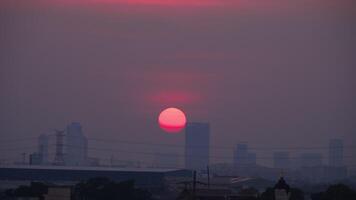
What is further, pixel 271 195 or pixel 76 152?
pixel 76 152

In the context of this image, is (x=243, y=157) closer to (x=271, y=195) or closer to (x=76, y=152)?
(x=76, y=152)

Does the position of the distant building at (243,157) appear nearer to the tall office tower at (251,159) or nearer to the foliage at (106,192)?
the tall office tower at (251,159)

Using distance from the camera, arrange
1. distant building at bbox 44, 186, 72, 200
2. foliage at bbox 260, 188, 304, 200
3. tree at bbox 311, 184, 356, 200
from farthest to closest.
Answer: tree at bbox 311, 184, 356, 200 → foliage at bbox 260, 188, 304, 200 → distant building at bbox 44, 186, 72, 200

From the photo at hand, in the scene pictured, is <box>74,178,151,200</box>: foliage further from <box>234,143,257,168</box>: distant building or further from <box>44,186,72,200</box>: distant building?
<box>234,143,257,168</box>: distant building

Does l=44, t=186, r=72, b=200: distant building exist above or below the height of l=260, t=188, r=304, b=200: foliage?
below

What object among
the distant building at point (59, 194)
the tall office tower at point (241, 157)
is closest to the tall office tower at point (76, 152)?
the tall office tower at point (241, 157)

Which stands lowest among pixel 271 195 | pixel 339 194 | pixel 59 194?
pixel 59 194

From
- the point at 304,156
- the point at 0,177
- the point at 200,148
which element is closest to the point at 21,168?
the point at 0,177

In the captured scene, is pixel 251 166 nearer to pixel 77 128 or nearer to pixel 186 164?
pixel 186 164

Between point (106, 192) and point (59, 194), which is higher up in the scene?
point (106, 192)

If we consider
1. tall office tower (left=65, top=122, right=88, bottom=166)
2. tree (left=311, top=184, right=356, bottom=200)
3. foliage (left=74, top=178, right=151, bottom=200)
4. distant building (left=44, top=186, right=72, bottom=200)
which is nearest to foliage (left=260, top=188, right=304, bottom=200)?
tree (left=311, top=184, right=356, bottom=200)

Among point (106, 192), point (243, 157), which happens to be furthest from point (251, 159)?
point (106, 192)

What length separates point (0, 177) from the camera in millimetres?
86750

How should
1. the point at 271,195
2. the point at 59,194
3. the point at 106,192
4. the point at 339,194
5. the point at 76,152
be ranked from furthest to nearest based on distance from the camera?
the point at 76,152 → the point at 106,192 → the point at 339,194 → the point at 271,195 → the point at 59,194
